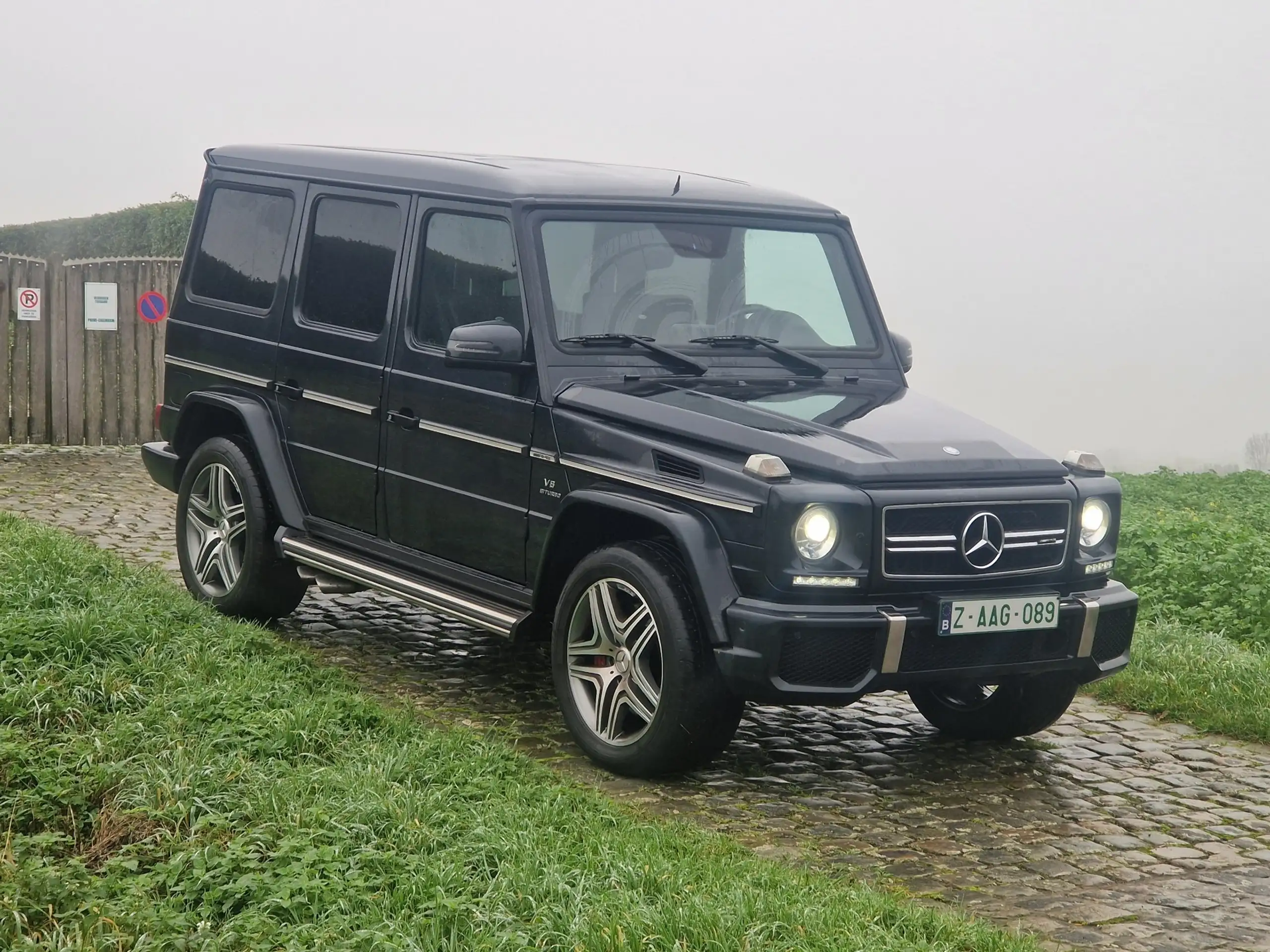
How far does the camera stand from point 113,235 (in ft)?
87.4

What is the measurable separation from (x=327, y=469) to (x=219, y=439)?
0.92 m

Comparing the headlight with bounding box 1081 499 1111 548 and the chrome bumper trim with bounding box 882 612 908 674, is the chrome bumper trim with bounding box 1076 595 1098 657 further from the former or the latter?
the chrome bumper trim with bounding box 882 612 908 674

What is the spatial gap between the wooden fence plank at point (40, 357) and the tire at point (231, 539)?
9502mm

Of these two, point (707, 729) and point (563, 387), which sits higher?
point (563, 387)

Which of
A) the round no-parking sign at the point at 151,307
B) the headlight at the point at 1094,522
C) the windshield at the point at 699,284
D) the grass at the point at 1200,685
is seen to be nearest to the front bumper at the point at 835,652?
the headlight at the point at 1094,522

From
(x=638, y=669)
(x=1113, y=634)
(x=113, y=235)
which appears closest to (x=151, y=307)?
(x=113, y=235)

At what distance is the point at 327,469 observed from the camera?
7969mm

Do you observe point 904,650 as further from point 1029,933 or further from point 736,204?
point 736,204

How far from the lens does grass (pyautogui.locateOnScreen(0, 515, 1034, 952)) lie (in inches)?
176

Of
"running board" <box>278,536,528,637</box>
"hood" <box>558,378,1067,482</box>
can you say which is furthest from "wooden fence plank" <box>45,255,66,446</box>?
"hood" <box>558,378,1067,482</box>

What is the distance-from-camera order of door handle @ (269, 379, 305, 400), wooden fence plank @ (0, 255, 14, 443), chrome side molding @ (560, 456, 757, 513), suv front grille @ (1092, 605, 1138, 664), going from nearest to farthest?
chrome side molding @ (560, 456, 757, 513) → suv front grille @ (1092, 605, 1138, 664) → door handle @ (269, 379, 305, 400) → wooden fence plank @ (0, 255, 14, 443)

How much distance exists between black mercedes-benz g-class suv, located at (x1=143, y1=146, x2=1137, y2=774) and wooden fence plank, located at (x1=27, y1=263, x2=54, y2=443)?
364 inches

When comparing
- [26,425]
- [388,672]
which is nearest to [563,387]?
[388,672]

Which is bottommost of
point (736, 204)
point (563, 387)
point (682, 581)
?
point (682, 581)
